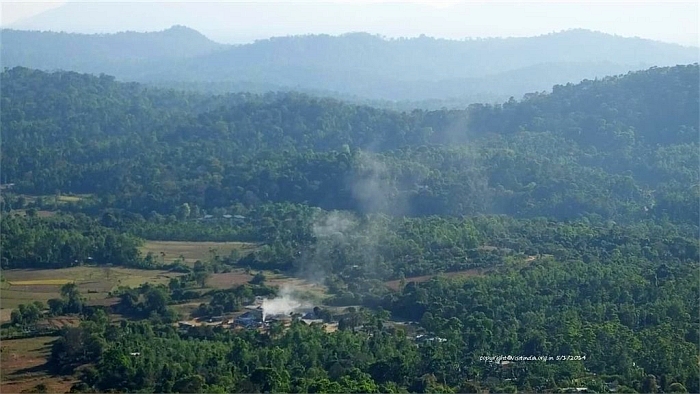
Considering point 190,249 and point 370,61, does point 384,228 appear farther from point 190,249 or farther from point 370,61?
point 370,61

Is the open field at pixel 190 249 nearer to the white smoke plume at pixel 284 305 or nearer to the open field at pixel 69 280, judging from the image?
the open field at pixel 69 280

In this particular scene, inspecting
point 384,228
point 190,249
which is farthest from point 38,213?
point 384,228

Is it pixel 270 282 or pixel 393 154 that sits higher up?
pixel 393 154

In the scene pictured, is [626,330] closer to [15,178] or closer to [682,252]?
[682,252]

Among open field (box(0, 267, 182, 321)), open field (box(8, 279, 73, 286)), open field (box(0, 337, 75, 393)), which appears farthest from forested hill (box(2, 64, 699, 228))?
open field (box(0, 337, 75, 393))

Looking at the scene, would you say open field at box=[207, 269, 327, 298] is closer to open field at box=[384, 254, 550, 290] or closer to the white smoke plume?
the white smoke plume

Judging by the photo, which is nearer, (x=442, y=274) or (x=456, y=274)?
(x=442, y=274)

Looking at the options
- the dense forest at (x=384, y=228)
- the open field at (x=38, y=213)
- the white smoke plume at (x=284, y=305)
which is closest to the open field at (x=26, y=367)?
the dense forest at (x=384, y=228)
